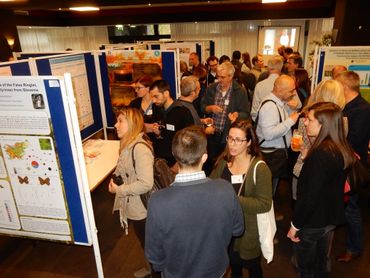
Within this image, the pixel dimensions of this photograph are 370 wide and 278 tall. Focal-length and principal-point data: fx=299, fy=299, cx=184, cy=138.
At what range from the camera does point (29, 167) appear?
204 centimetres

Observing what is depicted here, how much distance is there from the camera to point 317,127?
173cm

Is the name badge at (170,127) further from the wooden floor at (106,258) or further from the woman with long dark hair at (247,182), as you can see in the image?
the wooden floor at (106,258)

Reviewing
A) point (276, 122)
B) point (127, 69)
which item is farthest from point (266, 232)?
point (127, 69)

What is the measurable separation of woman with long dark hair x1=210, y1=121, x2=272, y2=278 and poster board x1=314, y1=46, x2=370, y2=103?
234cm

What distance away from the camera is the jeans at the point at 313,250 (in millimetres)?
1830

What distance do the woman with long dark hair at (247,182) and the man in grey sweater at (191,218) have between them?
0.34 meters

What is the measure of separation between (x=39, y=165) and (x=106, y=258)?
1205mm

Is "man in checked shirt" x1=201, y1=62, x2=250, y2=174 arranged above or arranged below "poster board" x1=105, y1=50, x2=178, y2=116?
below

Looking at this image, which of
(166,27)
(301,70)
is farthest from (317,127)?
(166,27)

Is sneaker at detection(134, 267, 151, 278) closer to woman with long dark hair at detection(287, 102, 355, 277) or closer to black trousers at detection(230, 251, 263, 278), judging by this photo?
black trousers at detection(230, 251, 263, 278)

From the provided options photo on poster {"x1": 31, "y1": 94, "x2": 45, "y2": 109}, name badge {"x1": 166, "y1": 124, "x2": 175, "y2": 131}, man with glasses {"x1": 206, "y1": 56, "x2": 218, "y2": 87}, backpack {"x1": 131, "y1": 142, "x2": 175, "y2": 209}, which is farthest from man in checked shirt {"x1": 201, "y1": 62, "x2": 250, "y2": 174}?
man with glasses {"x1": 206, "y1": 56, "x2": 218, "y2": 87}

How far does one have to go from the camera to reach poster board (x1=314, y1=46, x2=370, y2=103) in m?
3.49

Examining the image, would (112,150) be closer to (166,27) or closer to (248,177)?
(248,177)

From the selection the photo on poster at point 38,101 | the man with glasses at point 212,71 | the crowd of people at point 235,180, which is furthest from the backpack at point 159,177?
the man with glasses at point 212,71
